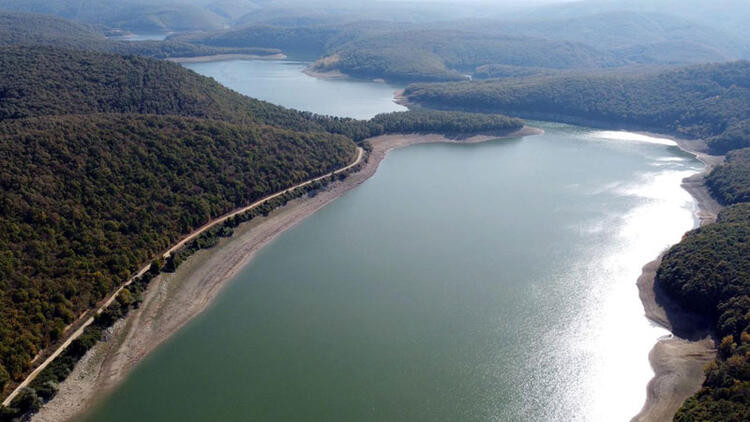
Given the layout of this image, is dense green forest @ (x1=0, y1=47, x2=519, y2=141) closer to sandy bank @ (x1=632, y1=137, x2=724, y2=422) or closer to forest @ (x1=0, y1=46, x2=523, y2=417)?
forest @ (x1=0, y1=46, x2=523, y2=417)

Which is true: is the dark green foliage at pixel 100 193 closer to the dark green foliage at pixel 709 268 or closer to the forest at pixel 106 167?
the forest at pixel 106 167

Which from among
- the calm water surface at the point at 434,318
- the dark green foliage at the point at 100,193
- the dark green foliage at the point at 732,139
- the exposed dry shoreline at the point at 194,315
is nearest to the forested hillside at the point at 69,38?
the dark green foliage at the point at 100,193

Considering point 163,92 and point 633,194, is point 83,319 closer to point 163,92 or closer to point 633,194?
point 163,92

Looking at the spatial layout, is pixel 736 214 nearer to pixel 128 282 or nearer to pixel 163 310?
pixel 163 310

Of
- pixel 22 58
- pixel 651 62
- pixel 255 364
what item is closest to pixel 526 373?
pixel 255 364

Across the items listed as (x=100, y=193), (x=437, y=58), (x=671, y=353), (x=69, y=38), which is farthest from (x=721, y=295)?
(x=69, y=38)

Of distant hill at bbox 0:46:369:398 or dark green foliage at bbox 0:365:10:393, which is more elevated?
distant hill at bbox 0:46:369:398

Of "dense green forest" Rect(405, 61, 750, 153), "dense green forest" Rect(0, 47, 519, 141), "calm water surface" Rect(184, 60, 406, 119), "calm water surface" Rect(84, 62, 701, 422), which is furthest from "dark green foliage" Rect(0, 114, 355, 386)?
"dense green forest" Rect(405, 61, 750, 153)

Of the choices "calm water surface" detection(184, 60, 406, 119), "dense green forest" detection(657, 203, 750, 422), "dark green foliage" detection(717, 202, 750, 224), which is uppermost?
"calm water surface" detection(184, 60, 406, 119)
